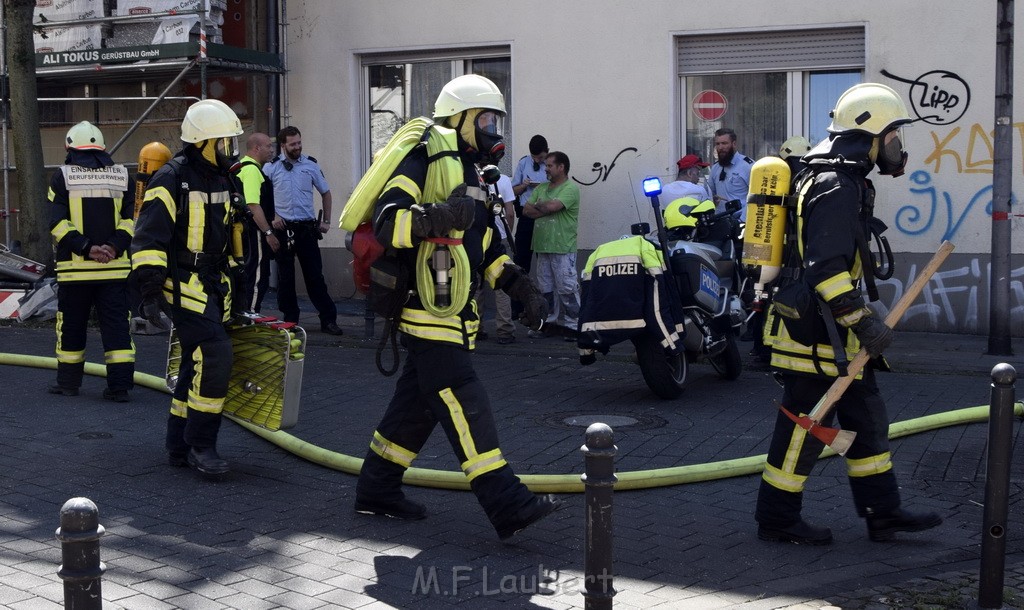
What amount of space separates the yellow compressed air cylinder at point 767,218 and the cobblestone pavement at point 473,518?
4.06 feet

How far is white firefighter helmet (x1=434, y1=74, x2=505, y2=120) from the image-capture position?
5.68m

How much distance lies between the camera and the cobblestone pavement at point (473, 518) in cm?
502

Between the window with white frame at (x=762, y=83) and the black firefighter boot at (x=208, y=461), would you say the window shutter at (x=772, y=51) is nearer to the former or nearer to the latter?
the window with white frame at (x=762, y=83)

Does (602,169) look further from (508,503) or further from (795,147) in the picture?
(508,503)

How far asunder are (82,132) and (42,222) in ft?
18.5

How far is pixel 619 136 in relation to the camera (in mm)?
13734

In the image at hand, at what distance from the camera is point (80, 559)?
3.18m

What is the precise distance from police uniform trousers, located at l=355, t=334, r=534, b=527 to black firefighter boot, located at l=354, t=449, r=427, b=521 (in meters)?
0.15

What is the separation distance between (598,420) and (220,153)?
9.71ft

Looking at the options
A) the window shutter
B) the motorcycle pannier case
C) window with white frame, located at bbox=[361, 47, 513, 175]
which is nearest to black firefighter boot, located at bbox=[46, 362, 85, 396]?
the motorcycle pannier case

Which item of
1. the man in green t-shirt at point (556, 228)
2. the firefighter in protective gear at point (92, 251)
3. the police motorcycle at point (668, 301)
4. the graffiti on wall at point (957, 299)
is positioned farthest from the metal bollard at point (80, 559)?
the graffiti on wall at point (957, 299)

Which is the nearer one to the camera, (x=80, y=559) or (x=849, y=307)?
(x=80, y=559)

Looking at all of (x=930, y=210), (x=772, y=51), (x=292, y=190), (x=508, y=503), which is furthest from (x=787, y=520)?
(x=772, y=51)

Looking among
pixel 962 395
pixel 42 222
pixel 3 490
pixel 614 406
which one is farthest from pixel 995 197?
pixel 42 222
